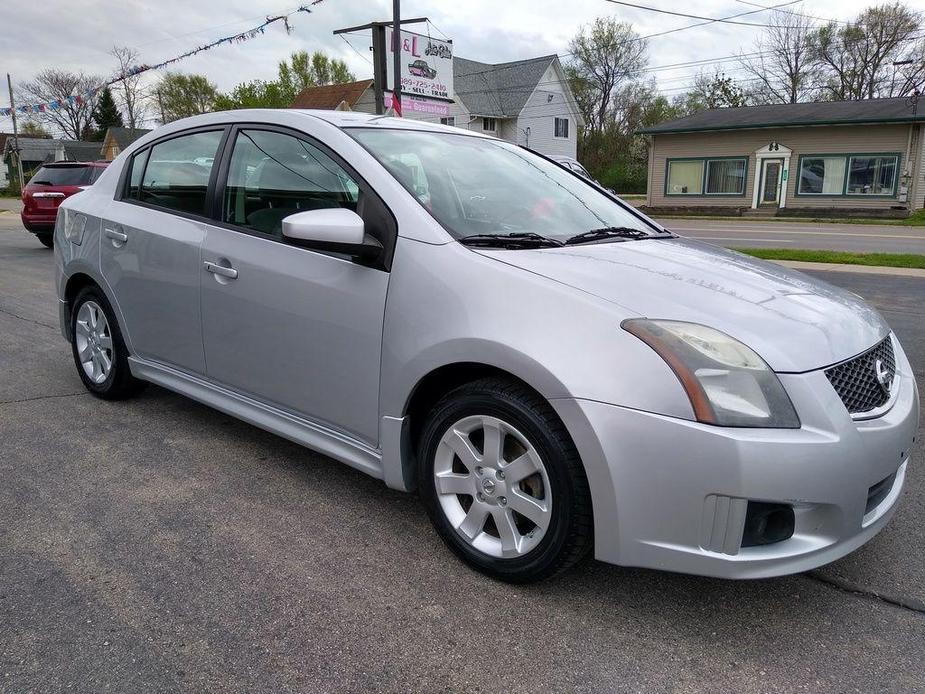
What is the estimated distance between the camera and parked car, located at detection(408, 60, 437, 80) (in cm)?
2314

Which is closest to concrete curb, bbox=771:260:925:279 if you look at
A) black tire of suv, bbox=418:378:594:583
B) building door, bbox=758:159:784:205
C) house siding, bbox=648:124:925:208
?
black tire of suv, bbox=418:378:594:583

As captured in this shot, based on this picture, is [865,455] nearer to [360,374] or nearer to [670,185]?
[360,374]

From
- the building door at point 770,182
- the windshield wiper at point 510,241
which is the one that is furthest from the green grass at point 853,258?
the building door at point 770,182

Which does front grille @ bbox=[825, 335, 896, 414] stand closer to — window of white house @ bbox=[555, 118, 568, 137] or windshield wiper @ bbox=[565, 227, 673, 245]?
windshield wiper @ bbox=[565, 227, 673, 245]

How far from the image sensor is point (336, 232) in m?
2.74

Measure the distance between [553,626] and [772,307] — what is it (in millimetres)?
1287

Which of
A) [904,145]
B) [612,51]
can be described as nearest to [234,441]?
[904,145]

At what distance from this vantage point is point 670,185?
1303 inches

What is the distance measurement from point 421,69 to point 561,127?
2452 centimetres

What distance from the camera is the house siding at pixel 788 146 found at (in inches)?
1096

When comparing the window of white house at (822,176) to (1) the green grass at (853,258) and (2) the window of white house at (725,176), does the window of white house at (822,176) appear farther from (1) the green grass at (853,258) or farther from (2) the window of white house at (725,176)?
(1) the green grass at (853,258)

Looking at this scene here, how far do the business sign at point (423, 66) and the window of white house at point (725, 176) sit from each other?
12.9 meters

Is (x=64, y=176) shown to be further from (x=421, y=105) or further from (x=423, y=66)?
(x=423, y=66)

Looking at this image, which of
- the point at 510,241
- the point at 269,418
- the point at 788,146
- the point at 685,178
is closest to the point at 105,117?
the point at 685,178
